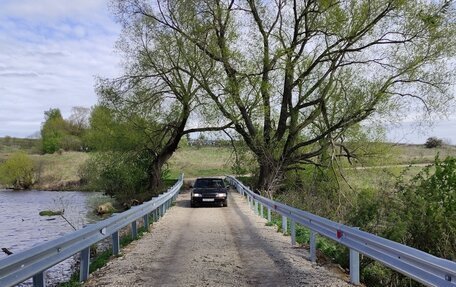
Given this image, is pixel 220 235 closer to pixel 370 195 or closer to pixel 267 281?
pixel 370 195

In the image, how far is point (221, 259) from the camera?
9.94 m

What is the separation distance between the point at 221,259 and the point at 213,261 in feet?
0.97

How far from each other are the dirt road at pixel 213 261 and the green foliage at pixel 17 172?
189ft

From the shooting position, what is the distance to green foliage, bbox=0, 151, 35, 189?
66562mm

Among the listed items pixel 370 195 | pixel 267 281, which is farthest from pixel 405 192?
pixel 267 281

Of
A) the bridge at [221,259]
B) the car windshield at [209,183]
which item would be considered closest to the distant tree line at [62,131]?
the car windshield at [209,183]

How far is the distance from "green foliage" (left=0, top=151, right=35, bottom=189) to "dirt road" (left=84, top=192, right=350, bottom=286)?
57571 millimetres

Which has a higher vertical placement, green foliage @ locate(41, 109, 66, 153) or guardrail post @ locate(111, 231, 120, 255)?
green foliage @ locate(41, 109, 66, 153)

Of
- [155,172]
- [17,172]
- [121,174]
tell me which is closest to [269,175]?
[155,172]

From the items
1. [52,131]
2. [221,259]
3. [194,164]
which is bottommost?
[221,259]

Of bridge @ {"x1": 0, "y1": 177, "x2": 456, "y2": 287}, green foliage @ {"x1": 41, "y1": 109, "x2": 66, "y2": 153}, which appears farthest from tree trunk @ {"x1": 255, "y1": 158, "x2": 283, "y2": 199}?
green foliage @ {"x1": 41, "y1": 109, "x2": 66, "y2": 153}

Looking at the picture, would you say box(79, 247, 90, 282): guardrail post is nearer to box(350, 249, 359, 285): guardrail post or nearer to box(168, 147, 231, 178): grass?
box(350, 249, 359, 285): guardrail post

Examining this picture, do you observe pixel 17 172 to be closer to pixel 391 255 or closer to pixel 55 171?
pixel 55 171

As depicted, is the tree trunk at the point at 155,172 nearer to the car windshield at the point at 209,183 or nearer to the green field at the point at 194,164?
the green field at the point at 194,164
